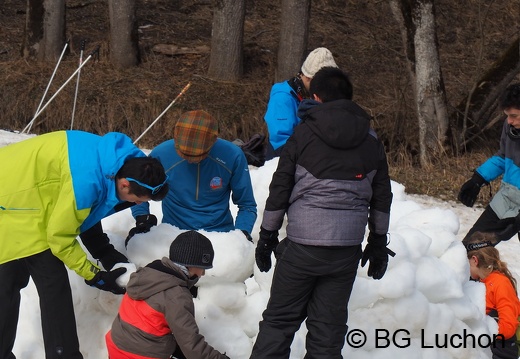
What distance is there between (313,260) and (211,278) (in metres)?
0.87

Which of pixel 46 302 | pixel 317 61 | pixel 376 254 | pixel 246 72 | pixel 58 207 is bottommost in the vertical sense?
pixel 246 72

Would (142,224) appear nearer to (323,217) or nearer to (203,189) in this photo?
(203,189)

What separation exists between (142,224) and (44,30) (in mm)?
9778

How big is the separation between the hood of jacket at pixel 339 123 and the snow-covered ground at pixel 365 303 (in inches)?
43.9

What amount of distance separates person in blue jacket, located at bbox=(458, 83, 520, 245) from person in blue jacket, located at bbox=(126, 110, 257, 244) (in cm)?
193

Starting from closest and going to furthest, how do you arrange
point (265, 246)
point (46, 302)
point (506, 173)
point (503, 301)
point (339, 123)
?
1. point (339, 123)
2. point (265, 246)
3. point (46, 302)
4. point (503, 301)
5. point (506, 173)

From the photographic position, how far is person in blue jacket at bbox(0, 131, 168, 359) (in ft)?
13.7

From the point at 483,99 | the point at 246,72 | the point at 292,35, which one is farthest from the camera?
the point at 246,72

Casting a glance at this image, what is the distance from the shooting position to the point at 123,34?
13891 millimetres

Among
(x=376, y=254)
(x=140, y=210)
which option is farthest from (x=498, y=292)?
(x=140, y=210)

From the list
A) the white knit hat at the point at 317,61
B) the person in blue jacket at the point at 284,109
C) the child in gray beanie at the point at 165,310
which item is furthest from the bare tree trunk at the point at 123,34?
the child in gray beanie at the point at 165,310

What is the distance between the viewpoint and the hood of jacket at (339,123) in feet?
13.3

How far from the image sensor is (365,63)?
50.7ft

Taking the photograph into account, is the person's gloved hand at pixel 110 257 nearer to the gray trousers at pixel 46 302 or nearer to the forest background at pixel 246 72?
the gray trousers at pixel 46 302
